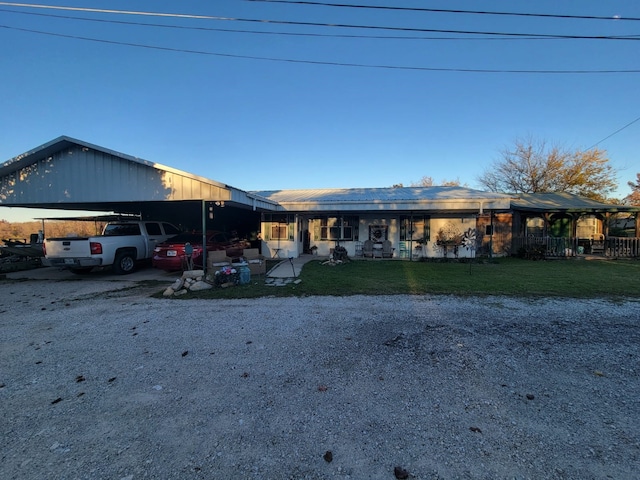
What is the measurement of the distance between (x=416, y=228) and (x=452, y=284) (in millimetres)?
7541

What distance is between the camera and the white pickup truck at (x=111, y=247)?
29.5 feet

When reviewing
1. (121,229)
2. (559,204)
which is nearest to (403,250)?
(559,204)

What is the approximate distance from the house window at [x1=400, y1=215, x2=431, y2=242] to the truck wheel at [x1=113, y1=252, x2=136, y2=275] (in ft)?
39.1

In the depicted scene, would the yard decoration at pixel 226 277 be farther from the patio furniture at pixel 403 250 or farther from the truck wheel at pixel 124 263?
the patio furniture at pixel 403 250

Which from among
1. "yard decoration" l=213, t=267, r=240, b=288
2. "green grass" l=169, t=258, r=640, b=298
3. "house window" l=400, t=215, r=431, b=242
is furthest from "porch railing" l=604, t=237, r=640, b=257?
"yard decoration" l=213, t=267, r=240, b=288

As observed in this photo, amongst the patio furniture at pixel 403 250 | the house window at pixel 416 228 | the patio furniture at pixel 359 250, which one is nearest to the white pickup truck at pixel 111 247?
the patio furniture at pixel 359 250

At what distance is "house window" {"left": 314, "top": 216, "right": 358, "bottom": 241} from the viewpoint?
50.8 feet

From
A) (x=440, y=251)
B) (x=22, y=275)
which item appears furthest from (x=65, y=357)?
(x=440, y=251)

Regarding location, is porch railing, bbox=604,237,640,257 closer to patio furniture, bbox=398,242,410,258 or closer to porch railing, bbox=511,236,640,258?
porch railing, bbox=511,236,640,258

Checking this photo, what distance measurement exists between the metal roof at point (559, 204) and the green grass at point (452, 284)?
4829mm

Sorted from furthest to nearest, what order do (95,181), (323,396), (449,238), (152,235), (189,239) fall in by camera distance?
(449,238) → (152,235) → (189,239) → (95,181) → (323,396)

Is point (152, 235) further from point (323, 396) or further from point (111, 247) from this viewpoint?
point (323, 396)

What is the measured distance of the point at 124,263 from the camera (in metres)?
10.5

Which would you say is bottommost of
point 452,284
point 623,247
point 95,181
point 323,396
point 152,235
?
point 323,396
